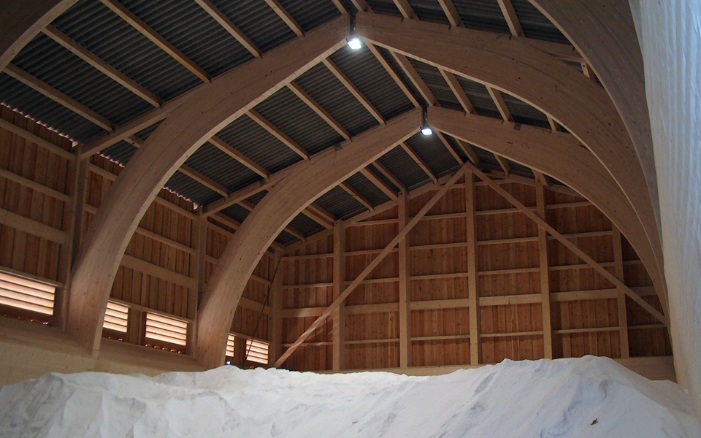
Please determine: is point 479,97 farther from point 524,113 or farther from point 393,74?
point 393,74

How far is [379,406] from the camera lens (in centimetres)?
1575

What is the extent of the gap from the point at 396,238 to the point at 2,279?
16.6 metres

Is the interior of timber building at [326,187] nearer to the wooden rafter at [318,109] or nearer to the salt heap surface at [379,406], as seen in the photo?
the wooden rafter at [318,109]

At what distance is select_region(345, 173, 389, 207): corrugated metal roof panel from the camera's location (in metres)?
32.5

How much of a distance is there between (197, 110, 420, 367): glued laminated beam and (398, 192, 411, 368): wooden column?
20.5ft

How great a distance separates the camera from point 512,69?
20.1m

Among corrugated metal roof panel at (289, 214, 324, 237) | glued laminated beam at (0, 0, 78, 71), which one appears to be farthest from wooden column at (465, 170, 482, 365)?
glued laminated beam at (0, 0, 78, 71)

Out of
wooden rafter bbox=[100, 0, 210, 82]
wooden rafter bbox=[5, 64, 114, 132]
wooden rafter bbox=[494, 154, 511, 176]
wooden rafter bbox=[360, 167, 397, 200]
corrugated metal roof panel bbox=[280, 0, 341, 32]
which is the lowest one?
wooden rafter bbox=[5, 64, 114, 132]

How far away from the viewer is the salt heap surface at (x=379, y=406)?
11.1 meters

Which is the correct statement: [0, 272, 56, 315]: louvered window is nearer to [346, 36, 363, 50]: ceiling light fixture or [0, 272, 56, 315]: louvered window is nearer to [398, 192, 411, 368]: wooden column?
[346, 36, 363, 50]: ceiling light fixture

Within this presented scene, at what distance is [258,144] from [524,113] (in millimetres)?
9110

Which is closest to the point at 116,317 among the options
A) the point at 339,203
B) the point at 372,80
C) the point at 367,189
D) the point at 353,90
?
the point at 353,90

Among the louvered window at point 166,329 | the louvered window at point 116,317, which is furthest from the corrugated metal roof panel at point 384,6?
the louvered window at point 166,329

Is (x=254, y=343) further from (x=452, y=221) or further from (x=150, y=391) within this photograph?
(x=150, y=391)
